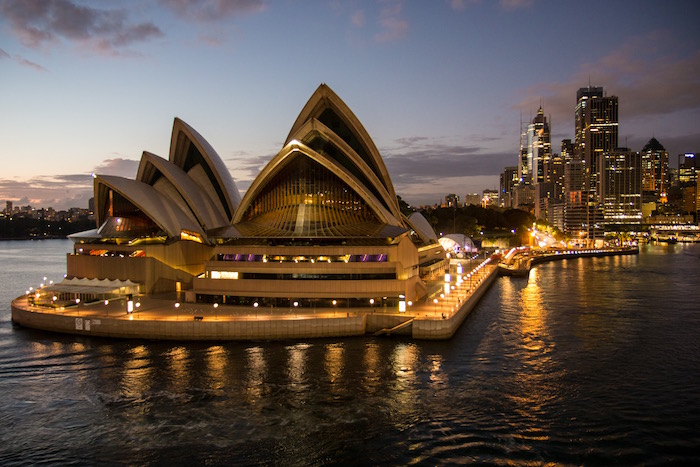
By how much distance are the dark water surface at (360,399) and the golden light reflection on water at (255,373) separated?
96mm

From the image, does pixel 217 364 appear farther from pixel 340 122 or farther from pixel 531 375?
pixel 340 122

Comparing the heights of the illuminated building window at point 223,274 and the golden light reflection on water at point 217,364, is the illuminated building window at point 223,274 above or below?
above

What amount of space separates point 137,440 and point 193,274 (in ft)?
99.9

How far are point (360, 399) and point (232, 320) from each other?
12094mm

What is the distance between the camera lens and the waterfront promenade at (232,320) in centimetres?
3133

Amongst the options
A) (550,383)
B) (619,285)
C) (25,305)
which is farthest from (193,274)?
(619,285)

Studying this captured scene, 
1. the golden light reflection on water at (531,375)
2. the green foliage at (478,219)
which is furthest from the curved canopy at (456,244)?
the golden light reflection on water at (531,375)

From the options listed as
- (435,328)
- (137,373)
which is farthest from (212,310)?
(435,328)

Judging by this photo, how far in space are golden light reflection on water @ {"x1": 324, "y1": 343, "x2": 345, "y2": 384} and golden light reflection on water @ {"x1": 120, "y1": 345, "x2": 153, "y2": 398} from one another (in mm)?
8485

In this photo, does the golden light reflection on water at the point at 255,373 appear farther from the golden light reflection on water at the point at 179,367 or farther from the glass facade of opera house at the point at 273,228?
the glass facade of opera house at the point at 273,228

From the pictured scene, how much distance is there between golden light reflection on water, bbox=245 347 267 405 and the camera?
23.0 metres

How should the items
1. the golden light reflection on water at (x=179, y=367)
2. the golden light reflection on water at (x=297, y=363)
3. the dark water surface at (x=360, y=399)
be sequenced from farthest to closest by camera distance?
the golden light reflection on water at (x=297, y=363)
the golden light reflection on water at (x=179, y=367)
the dark water surface at (x=360, y=399)

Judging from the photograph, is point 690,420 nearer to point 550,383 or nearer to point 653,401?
point 653,401

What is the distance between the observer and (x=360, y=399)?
74.1ft
